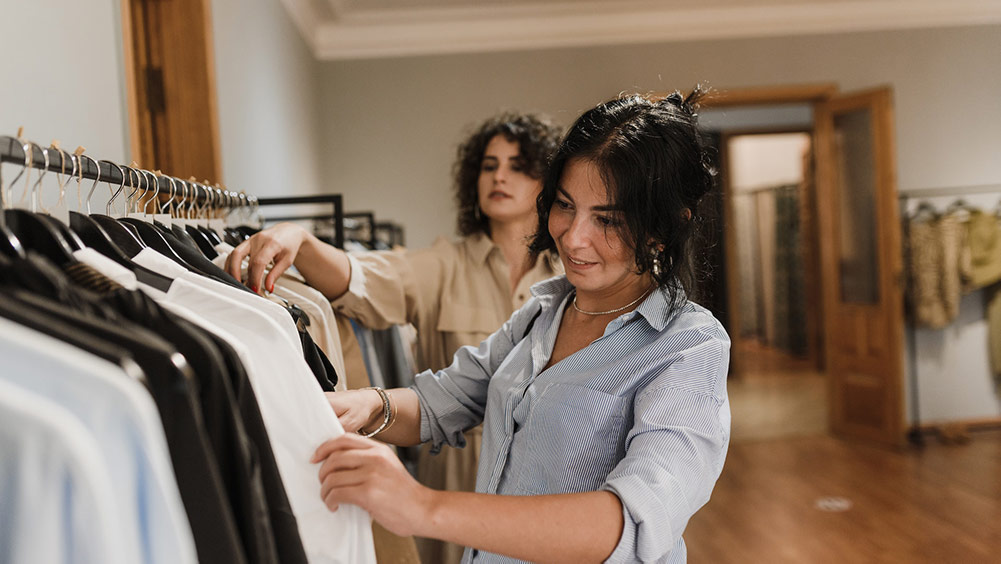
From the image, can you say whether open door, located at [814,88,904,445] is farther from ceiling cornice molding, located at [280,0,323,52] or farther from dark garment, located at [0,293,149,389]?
dark garment, located at [0,293,149,389]

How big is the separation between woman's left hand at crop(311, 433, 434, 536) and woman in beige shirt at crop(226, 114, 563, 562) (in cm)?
88

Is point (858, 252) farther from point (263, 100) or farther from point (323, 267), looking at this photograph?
point (323, 267)

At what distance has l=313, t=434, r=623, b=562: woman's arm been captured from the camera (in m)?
0.80

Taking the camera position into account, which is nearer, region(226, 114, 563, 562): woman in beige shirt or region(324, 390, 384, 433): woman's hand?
region(324, 390, 384, 433): woman's hand

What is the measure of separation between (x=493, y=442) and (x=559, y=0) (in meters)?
4.35

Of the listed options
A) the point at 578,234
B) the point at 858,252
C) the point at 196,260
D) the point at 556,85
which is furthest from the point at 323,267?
the point at 858,252

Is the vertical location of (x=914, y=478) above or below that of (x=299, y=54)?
below

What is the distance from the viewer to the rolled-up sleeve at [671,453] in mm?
872

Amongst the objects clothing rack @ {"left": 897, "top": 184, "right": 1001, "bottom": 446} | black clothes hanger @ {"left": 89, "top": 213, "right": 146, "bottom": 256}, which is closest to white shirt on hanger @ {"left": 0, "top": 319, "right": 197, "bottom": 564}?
black clothes hanger @ {"left": 89, "top": 213, "right": 146, "bottom": 256}

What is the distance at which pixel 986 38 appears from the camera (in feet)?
17.6

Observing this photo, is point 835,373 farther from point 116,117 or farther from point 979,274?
point 116,117

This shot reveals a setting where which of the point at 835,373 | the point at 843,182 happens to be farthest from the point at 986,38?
the point at 835,373

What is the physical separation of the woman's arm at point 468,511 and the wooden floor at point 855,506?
107 inches

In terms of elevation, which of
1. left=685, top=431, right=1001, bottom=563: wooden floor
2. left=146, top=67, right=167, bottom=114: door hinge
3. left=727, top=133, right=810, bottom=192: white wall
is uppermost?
left=727, top=133, right=810, bottom=192: white wall
